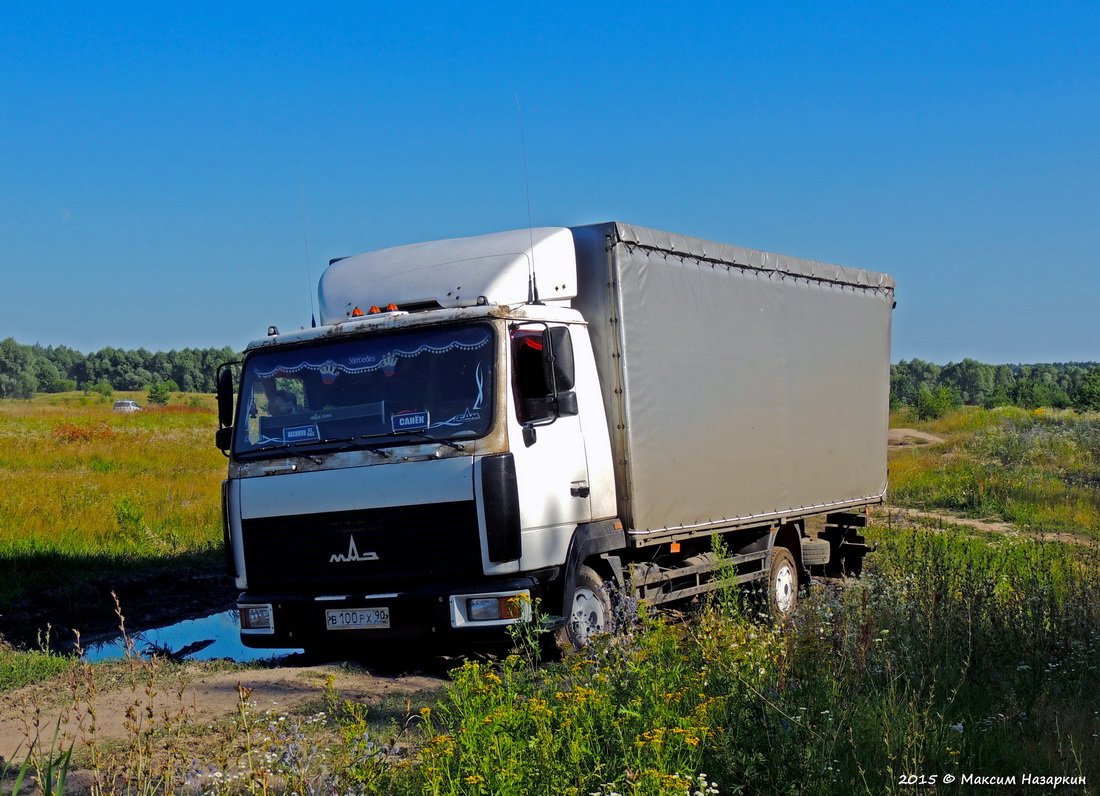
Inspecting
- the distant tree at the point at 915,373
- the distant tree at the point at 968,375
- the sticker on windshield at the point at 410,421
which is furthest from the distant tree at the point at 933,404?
the distant tree at the point at 968,375

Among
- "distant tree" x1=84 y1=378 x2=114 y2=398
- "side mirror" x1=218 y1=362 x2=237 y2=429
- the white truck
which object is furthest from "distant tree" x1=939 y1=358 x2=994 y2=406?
"side mirror" x1=218 y1=362 x2=237 y2=429

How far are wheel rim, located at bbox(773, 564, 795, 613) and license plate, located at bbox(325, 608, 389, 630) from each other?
496 cm

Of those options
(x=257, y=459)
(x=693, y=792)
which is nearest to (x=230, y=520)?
(x=257, y=459)

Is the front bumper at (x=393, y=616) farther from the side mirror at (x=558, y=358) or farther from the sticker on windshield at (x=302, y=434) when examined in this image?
the side mirror at (x=558, y=358)

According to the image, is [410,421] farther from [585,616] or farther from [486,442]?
[585,616]

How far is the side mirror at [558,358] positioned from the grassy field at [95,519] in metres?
6.96

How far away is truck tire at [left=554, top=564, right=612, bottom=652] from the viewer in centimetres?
749

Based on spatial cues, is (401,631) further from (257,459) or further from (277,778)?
(277,778)

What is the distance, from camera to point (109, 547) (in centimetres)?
1468

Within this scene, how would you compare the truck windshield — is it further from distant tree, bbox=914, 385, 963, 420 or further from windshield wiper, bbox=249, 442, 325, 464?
distant tree, bbox=914, 385, 963, 420

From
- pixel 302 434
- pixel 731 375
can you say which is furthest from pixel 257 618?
pixel 731 375

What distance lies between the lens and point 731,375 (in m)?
10.1

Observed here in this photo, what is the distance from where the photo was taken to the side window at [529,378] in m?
7.41

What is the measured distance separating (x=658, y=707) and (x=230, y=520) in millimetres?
4521
